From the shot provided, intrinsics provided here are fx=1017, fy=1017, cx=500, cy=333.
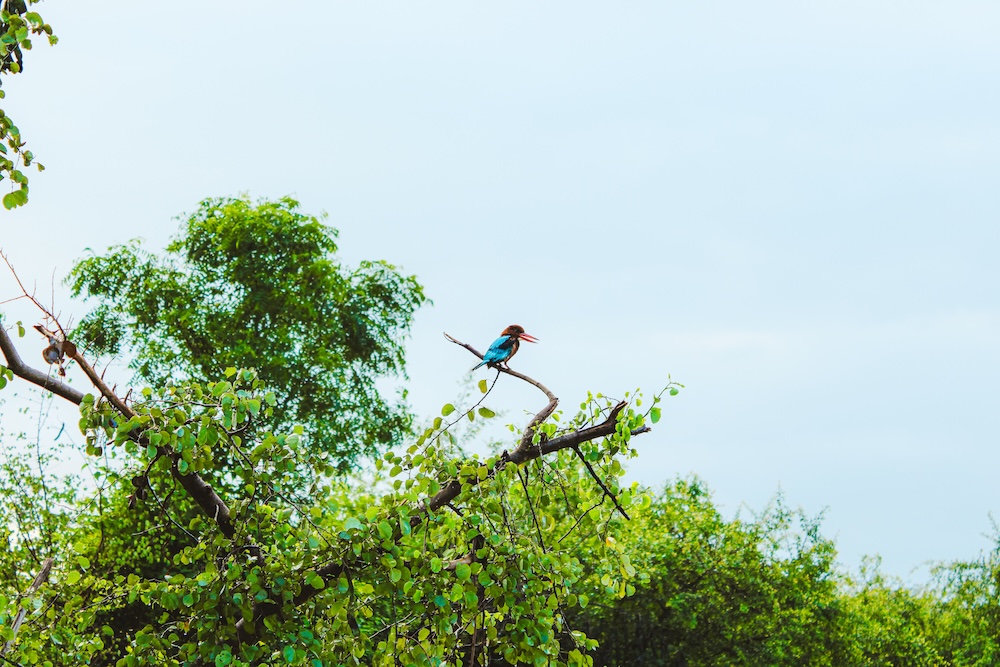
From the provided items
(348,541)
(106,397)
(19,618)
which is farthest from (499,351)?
(19,618)

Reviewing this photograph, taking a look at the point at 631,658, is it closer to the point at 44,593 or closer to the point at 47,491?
the point at 47,491

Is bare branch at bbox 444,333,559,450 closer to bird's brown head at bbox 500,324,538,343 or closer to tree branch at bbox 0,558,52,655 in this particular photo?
bird's brown head at bbox 500,324,538,343

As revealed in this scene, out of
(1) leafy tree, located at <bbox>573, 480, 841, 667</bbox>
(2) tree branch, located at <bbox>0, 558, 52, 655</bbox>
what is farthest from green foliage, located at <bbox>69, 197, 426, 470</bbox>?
(2) tree branch, located at <bbox>0, 558, 52, 655</bbox>

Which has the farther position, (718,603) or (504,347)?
(718,603)

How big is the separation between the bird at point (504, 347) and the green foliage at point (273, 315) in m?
12.2

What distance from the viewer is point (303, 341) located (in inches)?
722

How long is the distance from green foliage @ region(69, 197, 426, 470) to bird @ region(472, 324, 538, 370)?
482 inches

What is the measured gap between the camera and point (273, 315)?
18.4 m

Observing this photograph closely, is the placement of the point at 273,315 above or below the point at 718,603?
above

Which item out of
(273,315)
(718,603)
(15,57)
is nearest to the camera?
(15,57)

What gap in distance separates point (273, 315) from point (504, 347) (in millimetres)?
13913

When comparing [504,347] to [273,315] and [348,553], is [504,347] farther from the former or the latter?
[273,315]

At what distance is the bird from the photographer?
16.6 feet

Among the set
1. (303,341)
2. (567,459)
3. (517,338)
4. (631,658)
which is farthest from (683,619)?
(517,338)
